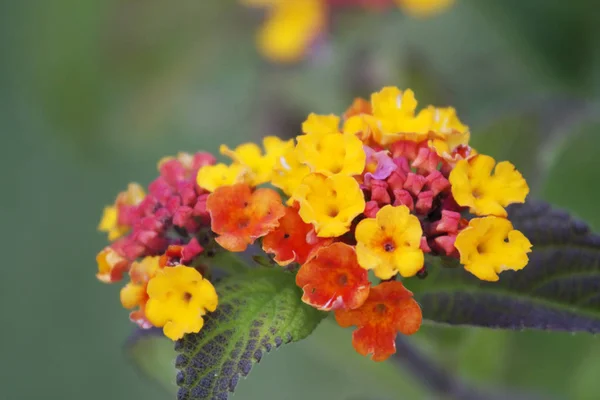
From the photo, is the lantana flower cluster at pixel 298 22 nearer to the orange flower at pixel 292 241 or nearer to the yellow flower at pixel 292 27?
the yellow flower at pixel 292 27

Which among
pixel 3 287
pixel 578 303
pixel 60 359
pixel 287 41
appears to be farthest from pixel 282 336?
pixel 3 287

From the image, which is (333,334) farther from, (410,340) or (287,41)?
(287,41)

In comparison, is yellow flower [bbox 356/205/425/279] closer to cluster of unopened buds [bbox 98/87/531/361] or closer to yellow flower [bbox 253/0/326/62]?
cluster of unopened buds [bbox 98/87/531/361]

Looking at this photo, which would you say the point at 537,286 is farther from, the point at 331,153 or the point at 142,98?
the point at 142,98

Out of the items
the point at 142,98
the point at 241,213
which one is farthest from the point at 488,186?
the point at 142,98

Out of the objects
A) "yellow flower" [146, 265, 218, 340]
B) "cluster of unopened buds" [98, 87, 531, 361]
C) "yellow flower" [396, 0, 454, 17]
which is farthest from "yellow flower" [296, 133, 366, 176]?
"yellow flower" [396, 0, 454, 17]

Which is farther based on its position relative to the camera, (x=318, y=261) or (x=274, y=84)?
(x=274, y=84)
